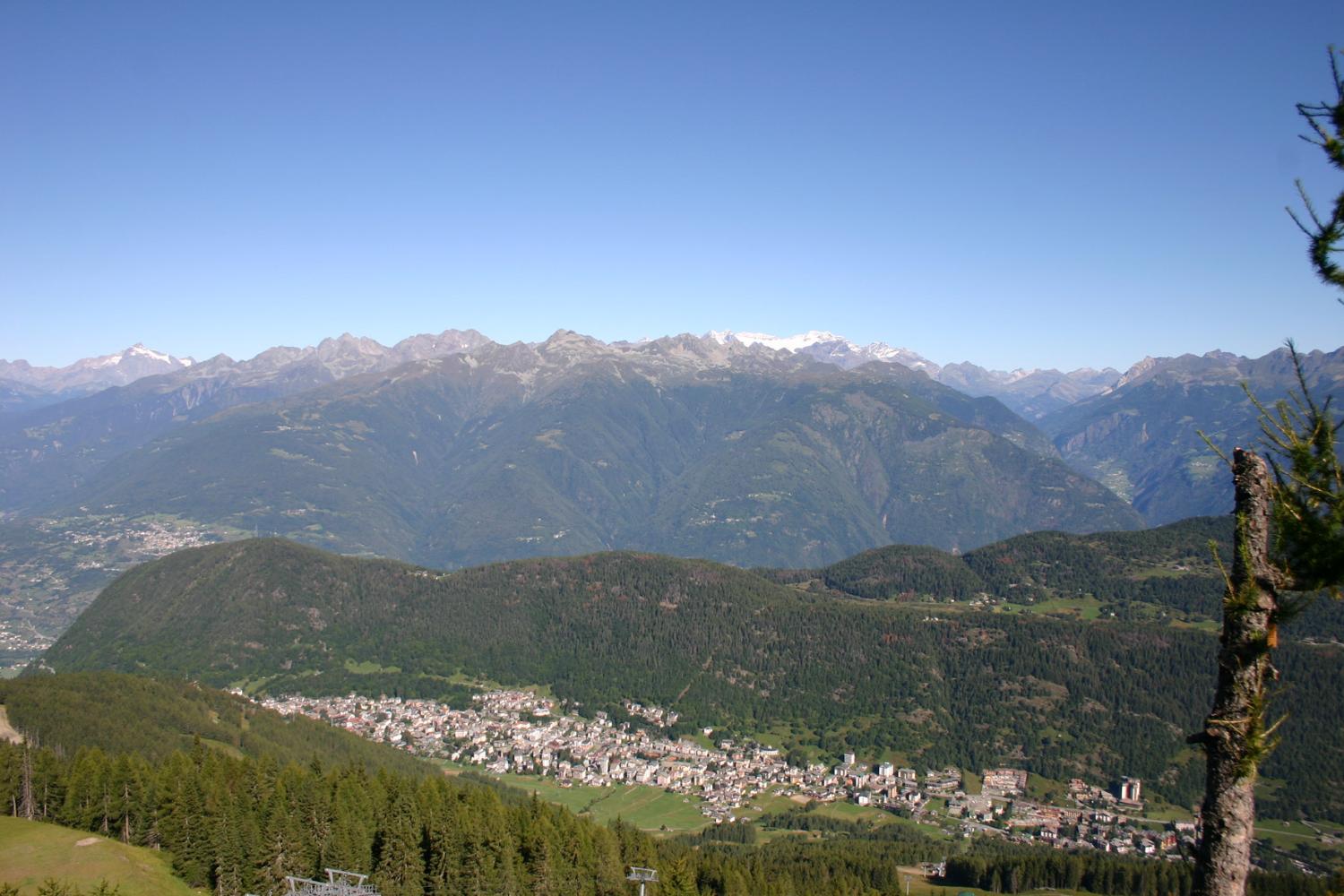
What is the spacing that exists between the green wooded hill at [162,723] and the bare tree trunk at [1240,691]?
7650 centimetres

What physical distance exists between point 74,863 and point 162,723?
52134 millimetres

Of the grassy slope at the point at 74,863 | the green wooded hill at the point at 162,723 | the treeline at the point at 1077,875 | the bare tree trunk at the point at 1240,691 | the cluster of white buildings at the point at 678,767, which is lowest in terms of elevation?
the cluster of white buildings at the point at 678,767

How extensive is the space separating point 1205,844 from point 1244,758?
1350 mm

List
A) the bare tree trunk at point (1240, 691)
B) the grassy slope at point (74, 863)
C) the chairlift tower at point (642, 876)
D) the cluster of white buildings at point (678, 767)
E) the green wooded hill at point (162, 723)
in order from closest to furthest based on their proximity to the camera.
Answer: the bare tree trunk at point (1240, 691), the grassy slope at point (74, 863), the chairlift tower at point (642, 876), the green wooded hill at point (162, 723), the cluster of white buildings at point (678, 767)

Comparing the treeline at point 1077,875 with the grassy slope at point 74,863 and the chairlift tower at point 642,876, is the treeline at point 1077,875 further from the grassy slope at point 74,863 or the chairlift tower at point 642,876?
the grassy slope at point 74,863

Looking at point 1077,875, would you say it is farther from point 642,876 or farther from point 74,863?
point 74,863

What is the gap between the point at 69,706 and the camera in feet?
293

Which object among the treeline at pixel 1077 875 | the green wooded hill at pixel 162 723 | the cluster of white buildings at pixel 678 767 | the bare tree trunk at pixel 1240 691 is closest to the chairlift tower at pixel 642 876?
the green wooded hill at pixel 162 723

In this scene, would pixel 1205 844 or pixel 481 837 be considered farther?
pixel 481 837

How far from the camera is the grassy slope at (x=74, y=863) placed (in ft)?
153

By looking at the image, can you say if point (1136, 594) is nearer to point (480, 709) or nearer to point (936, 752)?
point (936, 752)

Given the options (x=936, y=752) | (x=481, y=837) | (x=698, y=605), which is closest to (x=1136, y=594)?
(x=936, y=752)

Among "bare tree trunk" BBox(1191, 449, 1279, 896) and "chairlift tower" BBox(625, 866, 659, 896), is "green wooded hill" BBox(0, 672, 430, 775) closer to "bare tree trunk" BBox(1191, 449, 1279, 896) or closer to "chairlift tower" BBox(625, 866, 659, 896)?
"chairlift tower" BBox(625, 866, 659, 896)

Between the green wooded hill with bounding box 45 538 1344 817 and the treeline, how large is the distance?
43368mm
